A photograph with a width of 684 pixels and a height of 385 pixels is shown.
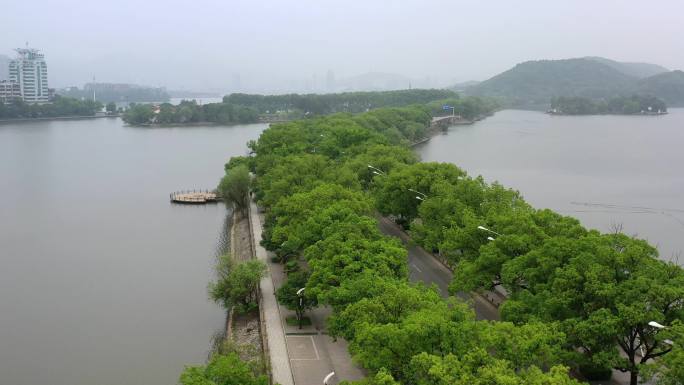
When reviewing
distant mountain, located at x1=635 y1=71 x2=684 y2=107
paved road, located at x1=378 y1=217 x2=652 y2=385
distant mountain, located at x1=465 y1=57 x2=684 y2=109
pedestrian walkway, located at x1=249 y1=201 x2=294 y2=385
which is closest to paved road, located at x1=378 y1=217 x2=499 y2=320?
paved road, located at x1=378 y1=217 x2=652 y2=385

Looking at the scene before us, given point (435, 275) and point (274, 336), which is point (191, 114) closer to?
point (435, 275)

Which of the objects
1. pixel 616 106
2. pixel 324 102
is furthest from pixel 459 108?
pixel 616 106

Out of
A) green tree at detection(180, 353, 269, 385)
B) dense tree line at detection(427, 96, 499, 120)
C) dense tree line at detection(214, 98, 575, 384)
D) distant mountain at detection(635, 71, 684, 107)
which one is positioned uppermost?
distant mountain at detection(635, 71, 684, 107)

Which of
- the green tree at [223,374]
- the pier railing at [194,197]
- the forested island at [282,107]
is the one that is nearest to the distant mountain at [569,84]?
the forested island at [282,107]

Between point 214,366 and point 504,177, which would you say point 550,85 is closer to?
point 504,177

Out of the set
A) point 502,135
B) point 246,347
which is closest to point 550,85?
point 502,135

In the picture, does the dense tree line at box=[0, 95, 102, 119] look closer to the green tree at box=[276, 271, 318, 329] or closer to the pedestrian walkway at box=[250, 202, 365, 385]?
the pedestrian walkway at box=[250, 202, 365, 385]
